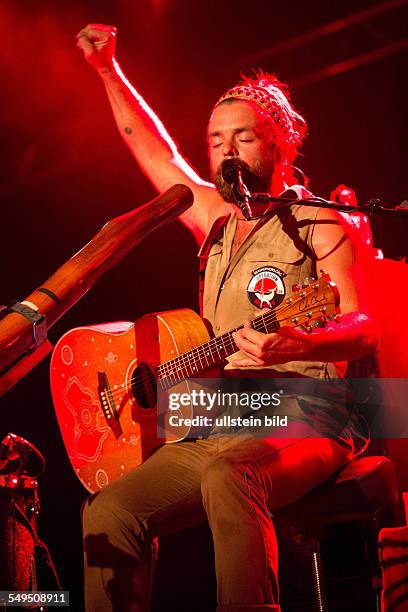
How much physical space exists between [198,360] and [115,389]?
0.43 metres

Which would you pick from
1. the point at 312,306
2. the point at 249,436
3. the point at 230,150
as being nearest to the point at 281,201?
the point at 312,306

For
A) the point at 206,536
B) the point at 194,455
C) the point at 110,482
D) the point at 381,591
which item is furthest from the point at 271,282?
the point at 206,536

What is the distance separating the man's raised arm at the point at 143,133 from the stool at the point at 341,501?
157 centimetres

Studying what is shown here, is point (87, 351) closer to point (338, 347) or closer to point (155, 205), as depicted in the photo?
point (338, 347)

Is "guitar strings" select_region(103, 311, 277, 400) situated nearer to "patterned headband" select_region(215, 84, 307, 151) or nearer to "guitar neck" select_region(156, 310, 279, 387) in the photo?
"guitar neck" select_region(156, 310, 279, 387)

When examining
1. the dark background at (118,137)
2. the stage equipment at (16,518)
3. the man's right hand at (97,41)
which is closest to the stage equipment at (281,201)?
the man's right hand at (97,41)

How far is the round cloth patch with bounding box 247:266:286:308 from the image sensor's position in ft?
9.77

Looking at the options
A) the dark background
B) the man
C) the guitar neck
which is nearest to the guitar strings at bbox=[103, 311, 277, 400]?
the guitar neck

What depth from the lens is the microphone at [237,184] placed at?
262cm

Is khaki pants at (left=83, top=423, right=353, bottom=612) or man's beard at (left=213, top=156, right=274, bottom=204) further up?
man's beard at (left=213, top=156, right=274, bottom=204)

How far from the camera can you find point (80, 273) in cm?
158

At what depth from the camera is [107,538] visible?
267cm

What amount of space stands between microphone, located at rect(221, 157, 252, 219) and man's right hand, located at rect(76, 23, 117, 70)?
3.70 feet

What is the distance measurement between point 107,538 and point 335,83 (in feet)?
10.2
